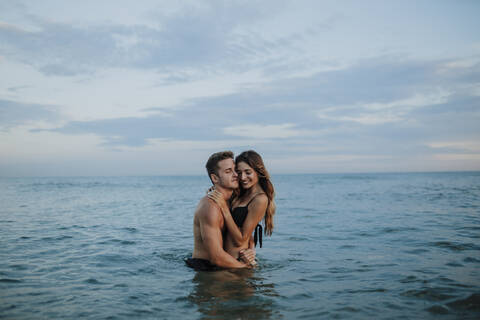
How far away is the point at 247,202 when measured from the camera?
666 centimetres

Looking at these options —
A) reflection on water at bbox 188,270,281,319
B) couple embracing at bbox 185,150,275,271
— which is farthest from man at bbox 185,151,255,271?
reflection on water at bbox 188,270,281,319

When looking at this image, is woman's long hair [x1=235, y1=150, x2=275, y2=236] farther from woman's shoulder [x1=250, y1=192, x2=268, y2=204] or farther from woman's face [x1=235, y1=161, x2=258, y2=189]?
woman's shoulder [x1=250, y1=192, x2=268, y2=204]

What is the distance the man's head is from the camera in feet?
20.7

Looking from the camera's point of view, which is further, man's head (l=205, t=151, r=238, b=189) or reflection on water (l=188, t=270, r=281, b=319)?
man's head (l=205, t=151, r=238, b=189)

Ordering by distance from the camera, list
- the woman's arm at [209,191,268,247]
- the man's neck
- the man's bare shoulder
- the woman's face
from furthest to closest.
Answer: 1. the woman's face
2. the man's neck
3. the woman's arm at [209,191,268,247]
4. the man's bare shoulder

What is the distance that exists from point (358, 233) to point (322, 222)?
283 centimetres

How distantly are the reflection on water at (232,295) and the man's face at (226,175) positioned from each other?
1567 mm

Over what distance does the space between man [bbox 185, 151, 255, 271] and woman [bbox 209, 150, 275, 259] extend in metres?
0.22

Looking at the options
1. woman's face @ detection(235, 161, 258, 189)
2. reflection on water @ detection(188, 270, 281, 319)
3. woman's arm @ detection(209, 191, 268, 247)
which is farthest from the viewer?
woman's face @ detection(235, 161, 258, 189)

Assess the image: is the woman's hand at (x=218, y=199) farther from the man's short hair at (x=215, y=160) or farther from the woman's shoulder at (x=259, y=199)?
the woman's shoulder at (x=259, y=199)

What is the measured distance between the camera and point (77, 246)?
9055mm

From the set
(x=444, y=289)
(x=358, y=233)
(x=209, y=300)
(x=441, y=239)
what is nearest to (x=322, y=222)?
(x=358, y=233)

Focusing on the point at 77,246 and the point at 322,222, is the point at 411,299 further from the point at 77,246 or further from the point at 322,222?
the point at 322,222

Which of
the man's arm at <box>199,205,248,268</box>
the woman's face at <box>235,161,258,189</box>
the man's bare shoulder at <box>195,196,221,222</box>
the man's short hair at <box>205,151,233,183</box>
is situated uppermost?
the man's short hair at <box>205,151,233,183</box>
